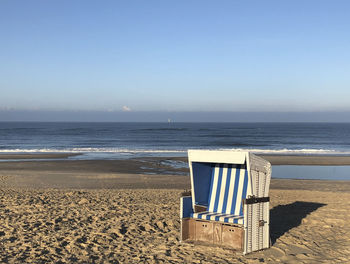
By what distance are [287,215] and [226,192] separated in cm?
299

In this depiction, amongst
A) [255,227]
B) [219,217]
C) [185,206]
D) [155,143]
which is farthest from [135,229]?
[155,143]

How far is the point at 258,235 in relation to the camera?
20.6 ft

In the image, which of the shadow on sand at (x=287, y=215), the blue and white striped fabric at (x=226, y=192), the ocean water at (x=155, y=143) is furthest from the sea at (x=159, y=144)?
the blue and white striped fabric at (x=226, y=192)

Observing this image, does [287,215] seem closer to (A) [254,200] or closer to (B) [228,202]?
(B) [228,202]

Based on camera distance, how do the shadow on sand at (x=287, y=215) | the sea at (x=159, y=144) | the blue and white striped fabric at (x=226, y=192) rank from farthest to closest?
1. the sea at (x=159, y=144)
2. the shadow on sand at (x=287, y=215)
3. the blue and white striped fabric at (x=226, y=192)

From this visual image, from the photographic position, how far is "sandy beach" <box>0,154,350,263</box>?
5.92 meters

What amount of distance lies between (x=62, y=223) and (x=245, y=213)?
3965 millimetres

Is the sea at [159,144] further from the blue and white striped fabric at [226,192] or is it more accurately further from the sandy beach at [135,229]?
the blue and white striped fabric at [226,192]

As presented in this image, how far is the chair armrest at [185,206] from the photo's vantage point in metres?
6.65

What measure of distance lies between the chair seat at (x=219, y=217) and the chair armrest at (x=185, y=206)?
13 cm

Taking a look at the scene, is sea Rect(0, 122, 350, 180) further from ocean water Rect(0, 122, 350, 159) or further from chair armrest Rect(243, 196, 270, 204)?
chair armrest Rect(243, 196, 270, 204)

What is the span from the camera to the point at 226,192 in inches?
273

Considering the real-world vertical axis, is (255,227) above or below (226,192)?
below

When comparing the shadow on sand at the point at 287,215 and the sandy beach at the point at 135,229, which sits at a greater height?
the sandy beach at the point at 135,229
